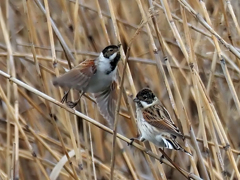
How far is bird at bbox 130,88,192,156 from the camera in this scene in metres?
1.93

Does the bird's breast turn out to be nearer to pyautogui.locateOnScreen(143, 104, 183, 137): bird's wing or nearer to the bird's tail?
pyautogui.locateOnScreen(143, 104, 183, 137): bird's wing

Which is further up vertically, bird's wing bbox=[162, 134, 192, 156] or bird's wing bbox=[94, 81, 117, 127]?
bird's wing bbox=[94, 81, 117, 127]

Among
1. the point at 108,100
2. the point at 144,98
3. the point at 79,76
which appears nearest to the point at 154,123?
the point at 144,98

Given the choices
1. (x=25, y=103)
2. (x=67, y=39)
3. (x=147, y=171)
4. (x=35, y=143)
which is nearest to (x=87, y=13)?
(x=67, y=39)

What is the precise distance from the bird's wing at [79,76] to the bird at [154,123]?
0.26 m

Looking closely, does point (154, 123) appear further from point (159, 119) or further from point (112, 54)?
point (112, 54)

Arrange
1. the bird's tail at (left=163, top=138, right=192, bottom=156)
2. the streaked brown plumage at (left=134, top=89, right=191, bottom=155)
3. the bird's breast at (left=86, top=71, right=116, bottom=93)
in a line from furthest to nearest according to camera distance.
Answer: the bird's breast at (left=86, top=71, right=116, bottom=93) < the streaked brown plumage at (left=134, top=89, right=191, bottom=155) < the bird's tail at (left=163, top=138, right=192, bottom=156)

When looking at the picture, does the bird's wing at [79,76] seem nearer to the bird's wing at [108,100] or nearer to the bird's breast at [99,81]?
the bird's breast at [99,81]

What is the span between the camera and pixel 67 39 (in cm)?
280

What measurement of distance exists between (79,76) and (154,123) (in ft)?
1.44

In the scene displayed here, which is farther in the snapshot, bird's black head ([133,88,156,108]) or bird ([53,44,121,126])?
bird's black head ([133,88,156,108])

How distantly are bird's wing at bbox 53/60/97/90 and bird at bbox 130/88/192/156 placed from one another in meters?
0.26

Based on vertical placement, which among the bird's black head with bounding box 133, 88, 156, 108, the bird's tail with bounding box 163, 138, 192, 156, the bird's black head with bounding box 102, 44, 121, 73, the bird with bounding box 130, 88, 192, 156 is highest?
the bird's black head with bounding box 102, 44, 121, 73

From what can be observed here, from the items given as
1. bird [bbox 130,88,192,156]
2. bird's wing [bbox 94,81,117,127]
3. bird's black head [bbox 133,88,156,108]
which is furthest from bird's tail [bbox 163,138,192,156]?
bird's wing [bbox 94,81,117,127]
